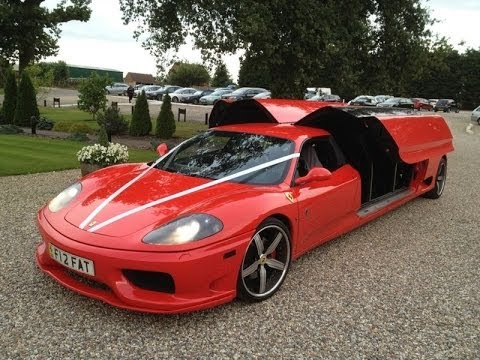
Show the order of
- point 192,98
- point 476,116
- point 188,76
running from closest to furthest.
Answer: point 476,116
point 192,98
point 188,76

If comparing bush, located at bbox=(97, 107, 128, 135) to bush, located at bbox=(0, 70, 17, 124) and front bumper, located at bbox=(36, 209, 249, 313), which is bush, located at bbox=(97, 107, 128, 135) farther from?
front bumper, located at bbox=(36, 209, 249, 313)

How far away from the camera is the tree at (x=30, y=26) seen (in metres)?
21.0

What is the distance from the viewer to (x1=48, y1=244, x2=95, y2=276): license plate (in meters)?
3.00

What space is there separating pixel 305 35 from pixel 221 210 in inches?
320

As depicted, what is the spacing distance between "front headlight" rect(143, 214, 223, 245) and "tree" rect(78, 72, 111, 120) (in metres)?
15.9

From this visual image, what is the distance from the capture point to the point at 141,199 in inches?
140

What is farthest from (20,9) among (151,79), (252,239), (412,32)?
(151,79)

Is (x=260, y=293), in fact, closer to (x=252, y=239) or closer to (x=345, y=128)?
(x=252, y=239)

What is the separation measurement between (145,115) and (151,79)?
93.6 m

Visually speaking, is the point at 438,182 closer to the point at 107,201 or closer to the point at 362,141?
the point at 362,141

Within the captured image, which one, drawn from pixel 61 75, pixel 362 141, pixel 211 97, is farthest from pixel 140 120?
pixel 61 75

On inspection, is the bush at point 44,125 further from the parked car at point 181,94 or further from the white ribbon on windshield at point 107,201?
the parked car at point 181,94

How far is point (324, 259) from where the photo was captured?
15.0 ft

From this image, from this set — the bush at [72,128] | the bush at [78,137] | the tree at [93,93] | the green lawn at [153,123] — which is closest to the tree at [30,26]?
the green lawn at [153,123]
